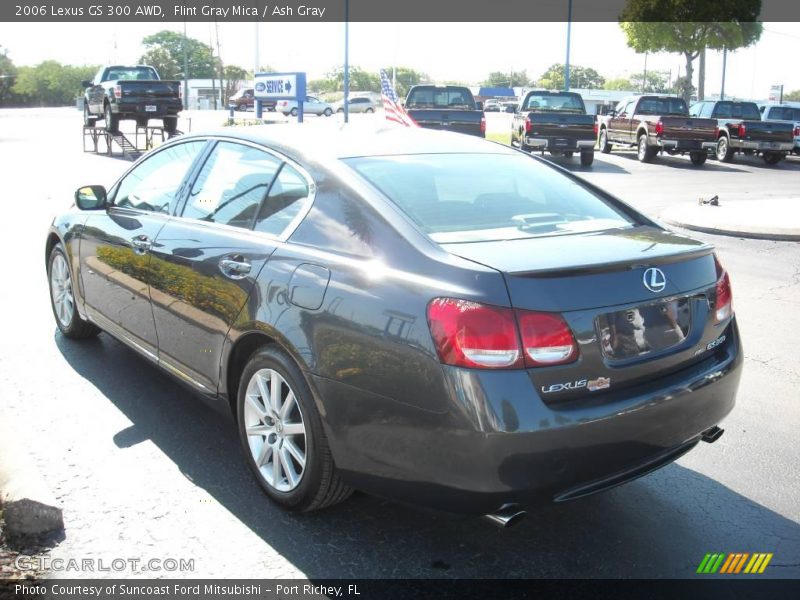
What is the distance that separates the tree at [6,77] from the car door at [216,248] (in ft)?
377

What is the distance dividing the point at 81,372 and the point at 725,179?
1898 cm

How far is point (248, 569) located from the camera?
3.13 meters

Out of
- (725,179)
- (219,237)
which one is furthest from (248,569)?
(725,179)

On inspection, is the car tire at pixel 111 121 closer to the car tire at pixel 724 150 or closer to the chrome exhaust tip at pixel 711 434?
the car tire at pixel 724 150

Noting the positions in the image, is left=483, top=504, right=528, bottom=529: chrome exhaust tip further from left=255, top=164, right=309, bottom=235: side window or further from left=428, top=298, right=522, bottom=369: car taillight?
left=255, top=164, right=309, bottom=235: side window

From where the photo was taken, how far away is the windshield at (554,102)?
23406 mm

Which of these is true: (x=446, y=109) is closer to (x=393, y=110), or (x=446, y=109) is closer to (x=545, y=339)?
(x=393, y=110)

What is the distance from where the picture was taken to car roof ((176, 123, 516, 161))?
12.8 feet

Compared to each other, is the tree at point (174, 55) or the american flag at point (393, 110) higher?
the tree at point (174, 55)

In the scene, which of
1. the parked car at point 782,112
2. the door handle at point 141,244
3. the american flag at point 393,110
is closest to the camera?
the door handle at point 141,244

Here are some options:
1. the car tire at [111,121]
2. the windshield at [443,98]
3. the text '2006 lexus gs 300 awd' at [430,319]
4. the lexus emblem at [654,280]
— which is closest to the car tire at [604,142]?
the windshield at [443,98]

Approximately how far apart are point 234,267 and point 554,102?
21305 mm

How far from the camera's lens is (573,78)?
160m

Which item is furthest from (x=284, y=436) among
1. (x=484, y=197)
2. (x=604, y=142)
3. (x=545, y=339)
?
(x=604, y=142)
